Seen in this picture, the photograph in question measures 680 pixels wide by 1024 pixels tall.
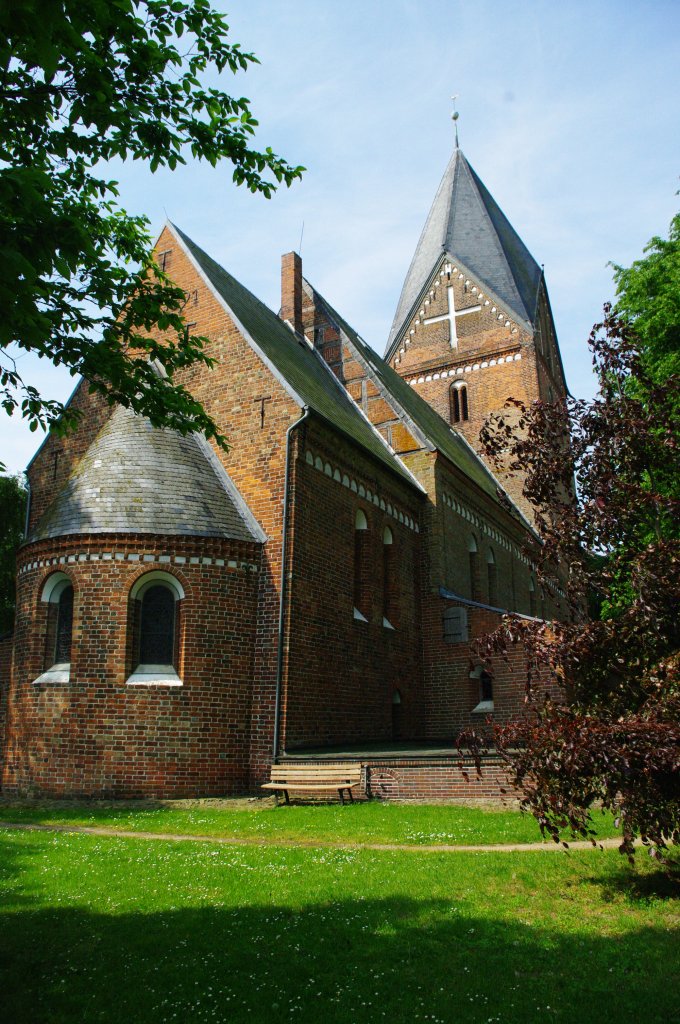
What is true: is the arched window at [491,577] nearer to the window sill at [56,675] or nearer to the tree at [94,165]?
the window sill at [56,675]

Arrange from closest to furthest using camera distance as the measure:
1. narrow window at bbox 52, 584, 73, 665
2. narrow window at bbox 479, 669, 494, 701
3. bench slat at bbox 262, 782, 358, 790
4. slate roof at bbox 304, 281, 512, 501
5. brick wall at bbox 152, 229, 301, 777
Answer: bench slat at bbox 262, 782, 358, 790
brick wall at bbox 152, 229, 301, 777
narrow window at bbox 52, 584, 73, 665
narrow window at bbox 479, 669, 494, 701
slate roof at bbox 304, 281, 512, 501

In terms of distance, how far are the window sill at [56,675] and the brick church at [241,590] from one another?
0.05 meters

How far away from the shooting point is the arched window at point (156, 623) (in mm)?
13430

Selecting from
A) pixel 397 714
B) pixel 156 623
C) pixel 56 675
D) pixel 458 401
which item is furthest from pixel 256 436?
pixel 458 401

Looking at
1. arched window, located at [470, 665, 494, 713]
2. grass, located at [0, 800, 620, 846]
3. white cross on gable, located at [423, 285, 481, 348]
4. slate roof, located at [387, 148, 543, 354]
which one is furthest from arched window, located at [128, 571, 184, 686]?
slate roof, located at [387, 148, 543, 354]

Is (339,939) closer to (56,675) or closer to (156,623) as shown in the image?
(156,623)

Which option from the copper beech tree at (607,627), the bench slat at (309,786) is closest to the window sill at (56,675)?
the bench slat at (309,786)

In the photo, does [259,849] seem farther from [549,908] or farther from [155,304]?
[155,304]

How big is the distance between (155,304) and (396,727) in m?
12.3

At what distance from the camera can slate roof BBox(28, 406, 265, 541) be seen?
13.7m

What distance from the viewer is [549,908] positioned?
20.4ft

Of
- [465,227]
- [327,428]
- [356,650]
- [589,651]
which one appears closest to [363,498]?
[327,428]

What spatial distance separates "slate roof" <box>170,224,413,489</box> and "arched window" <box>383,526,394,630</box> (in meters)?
1.67

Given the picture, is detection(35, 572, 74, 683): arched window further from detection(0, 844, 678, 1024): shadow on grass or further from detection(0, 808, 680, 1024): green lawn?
detection(0, 844, 678, 1024): shadow on grass
